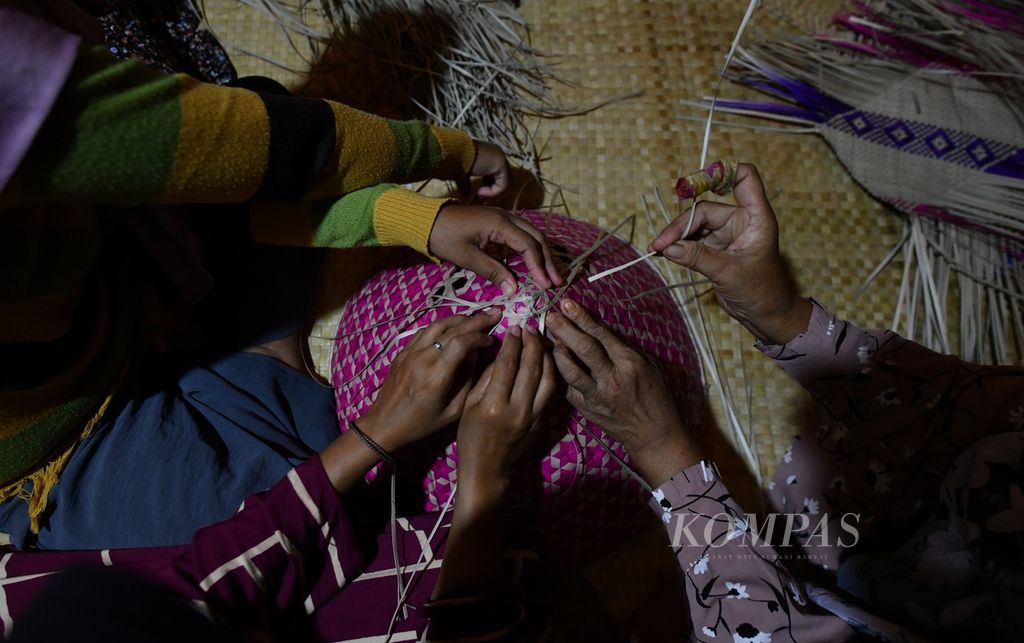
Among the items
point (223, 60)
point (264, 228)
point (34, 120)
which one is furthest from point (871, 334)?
point (223, 60)

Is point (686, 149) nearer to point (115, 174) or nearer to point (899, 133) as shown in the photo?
point (899, 133)

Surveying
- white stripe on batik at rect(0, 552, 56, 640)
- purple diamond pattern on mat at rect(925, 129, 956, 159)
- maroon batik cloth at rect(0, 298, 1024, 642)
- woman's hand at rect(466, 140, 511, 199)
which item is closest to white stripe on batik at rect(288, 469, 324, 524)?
maroon batik cloth at rect(0, 298, 1024, 642)

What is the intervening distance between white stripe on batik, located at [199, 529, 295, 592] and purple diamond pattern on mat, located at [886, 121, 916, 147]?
4.33ft

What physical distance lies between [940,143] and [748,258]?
77cm

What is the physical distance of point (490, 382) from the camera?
29.0 inches

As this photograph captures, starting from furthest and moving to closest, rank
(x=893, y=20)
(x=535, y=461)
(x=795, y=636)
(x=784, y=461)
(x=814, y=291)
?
1. (x=893, y=20)
2. (x=814, y=291)
3. (x=784, y=461)
4. (x=535, y=461)
5. (x=795, y=636)

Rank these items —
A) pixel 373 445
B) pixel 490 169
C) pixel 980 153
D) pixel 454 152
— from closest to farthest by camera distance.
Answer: pixel 373 445, pixel 454 152, pixel 490 169, pixel 980 153

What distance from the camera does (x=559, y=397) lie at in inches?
32.0

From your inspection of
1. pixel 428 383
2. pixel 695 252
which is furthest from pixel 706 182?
pixel 428 383

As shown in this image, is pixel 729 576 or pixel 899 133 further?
pixel 899 133

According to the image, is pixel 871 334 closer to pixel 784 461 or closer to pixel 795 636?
pixel 784 461

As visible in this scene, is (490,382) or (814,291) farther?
(814,291)

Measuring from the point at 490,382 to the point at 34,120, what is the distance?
0.46m

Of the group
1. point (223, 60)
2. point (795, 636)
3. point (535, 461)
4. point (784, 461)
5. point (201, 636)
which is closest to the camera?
point (201, 636)
